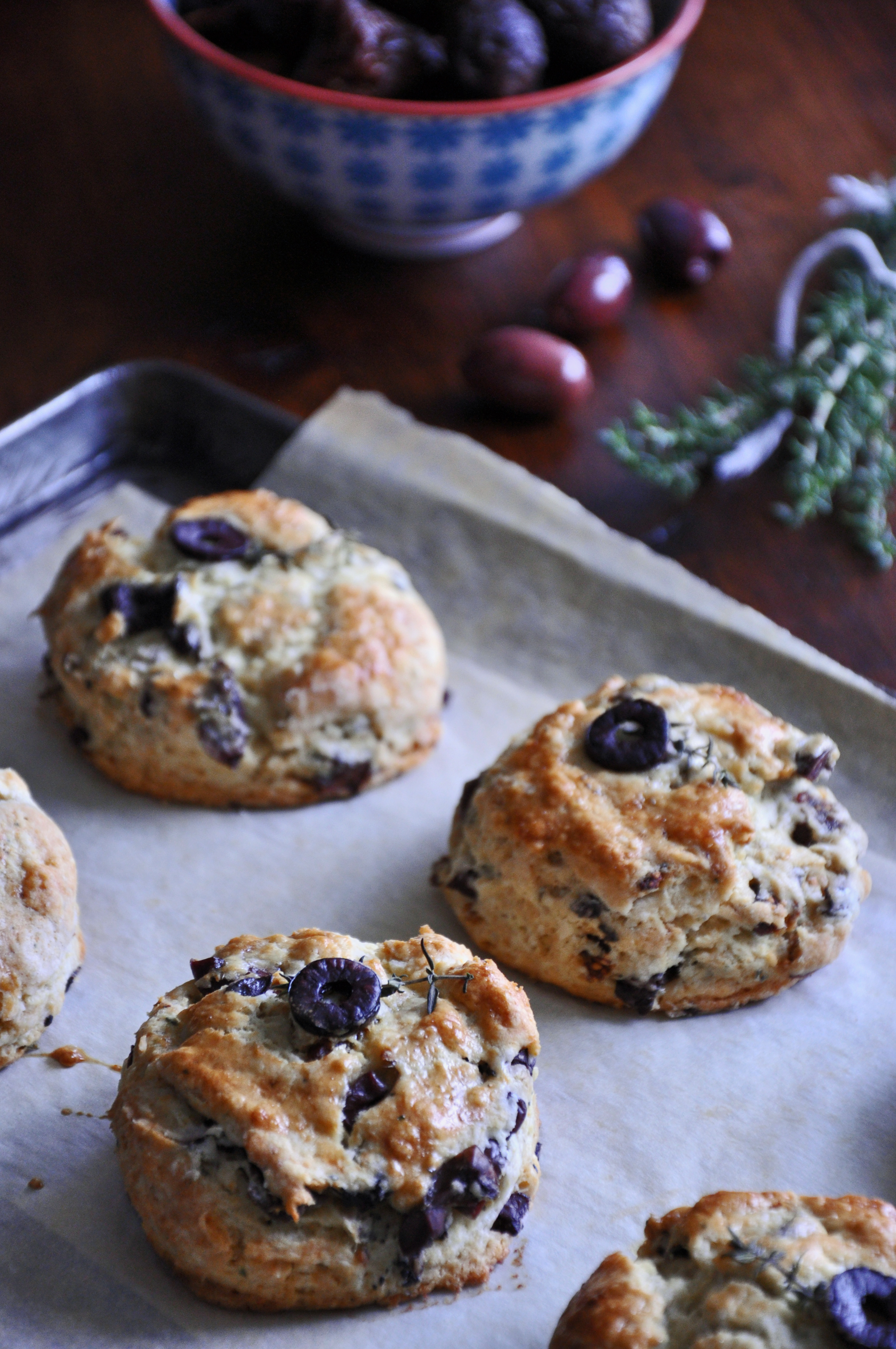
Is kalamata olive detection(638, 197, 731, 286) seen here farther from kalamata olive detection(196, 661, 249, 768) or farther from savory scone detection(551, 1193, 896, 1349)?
savory scone detection(551, 1193, 896, 1349)

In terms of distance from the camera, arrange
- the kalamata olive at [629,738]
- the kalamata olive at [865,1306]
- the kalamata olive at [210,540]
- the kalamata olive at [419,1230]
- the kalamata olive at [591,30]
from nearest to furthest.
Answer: the kalamata olive at [865,1306] < the kalamata olive at [419,1230] < the kalamata olive at [629,738] < the kalamata olive at [210,540] < the kalamata olive at [591,30]

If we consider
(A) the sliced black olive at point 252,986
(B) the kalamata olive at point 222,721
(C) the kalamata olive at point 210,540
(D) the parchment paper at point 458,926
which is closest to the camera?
(D) the parchment paper at point 458,926

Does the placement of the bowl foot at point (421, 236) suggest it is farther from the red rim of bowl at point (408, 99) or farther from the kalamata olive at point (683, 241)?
the red rim of bowl at point (408, 99)

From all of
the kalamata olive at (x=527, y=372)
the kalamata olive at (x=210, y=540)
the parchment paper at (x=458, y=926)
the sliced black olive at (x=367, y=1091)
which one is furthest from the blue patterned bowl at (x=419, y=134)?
the sliced black olive at (x=367, y=1091)

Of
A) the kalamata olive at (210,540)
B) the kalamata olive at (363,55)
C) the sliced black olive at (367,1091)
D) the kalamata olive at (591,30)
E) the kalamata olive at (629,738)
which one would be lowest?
the kalamata olive at (210,540)

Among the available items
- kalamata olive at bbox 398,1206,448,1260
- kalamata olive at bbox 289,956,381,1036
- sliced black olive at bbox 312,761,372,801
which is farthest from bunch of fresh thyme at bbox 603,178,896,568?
kalamata olive at bbox 398,1206,448,1260

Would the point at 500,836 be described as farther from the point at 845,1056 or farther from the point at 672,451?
the point at 672,451

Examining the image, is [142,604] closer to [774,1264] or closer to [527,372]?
[527,372]

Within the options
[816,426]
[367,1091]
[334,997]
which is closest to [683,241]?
[816,426]
